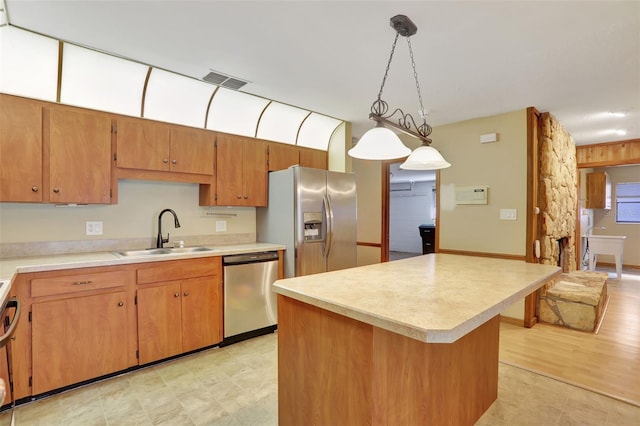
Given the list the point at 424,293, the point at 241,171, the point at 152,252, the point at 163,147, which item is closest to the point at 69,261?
the point at 152,252

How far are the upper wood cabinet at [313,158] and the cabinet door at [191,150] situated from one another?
1.20 metres

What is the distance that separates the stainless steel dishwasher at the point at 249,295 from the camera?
9.95 feet

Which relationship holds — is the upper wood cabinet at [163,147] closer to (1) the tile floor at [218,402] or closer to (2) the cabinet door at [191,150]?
(2) the cabinet door at [191,150]

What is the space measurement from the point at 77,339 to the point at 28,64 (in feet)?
6.85

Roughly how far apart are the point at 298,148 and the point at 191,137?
133cm

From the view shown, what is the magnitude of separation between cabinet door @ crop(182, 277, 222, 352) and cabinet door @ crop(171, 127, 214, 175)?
3.57 ft

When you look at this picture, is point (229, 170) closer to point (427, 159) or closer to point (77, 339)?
point (77, 339)

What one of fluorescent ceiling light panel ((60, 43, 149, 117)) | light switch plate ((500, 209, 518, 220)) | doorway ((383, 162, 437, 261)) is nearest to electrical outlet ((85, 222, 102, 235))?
fluorescent ceiling light panel ((60, 43, 149, 117))

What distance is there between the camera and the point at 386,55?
243 centimetres

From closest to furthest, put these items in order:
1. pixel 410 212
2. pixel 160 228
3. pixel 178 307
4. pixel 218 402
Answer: pixel 218 402 → pixel 178 307 → pixel 160 228 → pixel 410 212

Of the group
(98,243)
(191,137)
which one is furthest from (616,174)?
(98,243)

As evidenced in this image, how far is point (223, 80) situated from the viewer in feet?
9.59

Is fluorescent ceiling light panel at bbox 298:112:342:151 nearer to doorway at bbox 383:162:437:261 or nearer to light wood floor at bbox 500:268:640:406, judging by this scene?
light wood floor at bbox 500:268:640:406

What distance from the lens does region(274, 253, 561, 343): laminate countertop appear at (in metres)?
1.11
